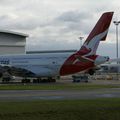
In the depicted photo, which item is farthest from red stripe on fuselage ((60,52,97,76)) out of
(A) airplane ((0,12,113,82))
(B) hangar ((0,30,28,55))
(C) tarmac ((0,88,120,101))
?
(B) hangar ((0,30,28,55))

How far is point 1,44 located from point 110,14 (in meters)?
62.4

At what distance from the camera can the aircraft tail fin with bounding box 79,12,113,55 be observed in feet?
194

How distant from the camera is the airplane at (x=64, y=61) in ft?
194

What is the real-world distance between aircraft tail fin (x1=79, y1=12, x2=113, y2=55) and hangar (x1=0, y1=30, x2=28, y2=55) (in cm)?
5777

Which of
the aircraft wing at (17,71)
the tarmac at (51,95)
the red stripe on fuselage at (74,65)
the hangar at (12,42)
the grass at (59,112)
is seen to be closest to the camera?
the grass at (59,112)

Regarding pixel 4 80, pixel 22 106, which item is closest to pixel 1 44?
pixel 4 80

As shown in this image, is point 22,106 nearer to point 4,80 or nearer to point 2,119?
point 2,119

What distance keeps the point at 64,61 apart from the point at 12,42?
62.1 metres

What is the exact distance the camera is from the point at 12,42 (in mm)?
120188

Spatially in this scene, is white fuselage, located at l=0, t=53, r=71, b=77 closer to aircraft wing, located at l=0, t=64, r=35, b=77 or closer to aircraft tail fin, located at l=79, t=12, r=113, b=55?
aircraft wing, located at l=0, t=64, r=35, b=77

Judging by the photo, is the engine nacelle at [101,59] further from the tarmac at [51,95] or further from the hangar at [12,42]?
the hangar at [12,42]

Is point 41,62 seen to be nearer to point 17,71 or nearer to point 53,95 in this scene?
point 17,71

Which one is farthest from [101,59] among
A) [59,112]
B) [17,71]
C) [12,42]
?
[12,42]

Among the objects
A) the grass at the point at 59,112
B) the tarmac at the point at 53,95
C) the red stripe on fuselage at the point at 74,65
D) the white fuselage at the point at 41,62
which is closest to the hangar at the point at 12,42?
the white fuselage at the point at 41,62
